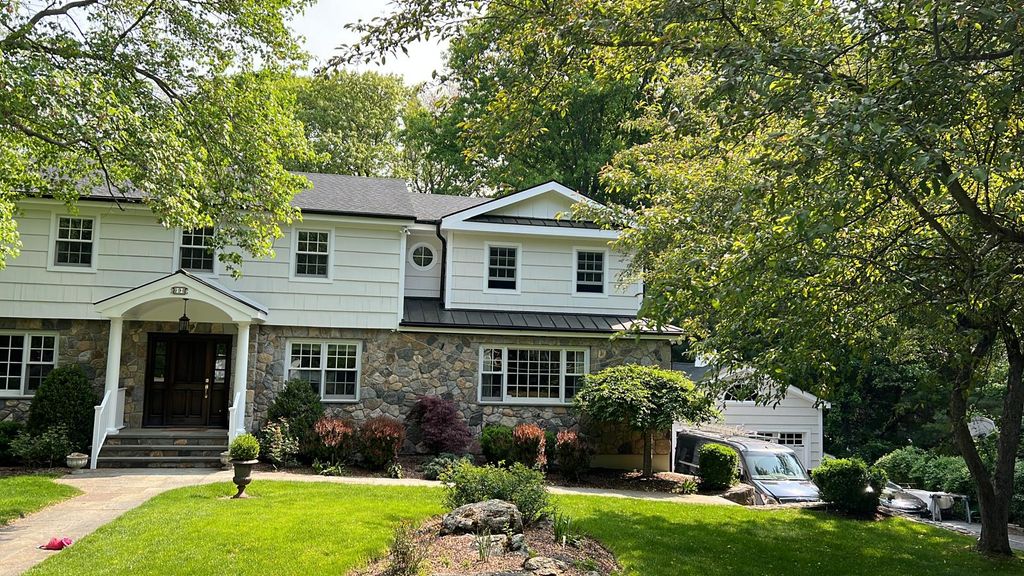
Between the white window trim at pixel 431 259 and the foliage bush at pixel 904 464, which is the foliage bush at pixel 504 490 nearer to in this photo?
the white window trim at pixel 431 259

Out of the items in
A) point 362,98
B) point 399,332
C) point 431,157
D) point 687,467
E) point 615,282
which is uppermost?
point 362,98

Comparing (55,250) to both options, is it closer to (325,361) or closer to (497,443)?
(325,361)

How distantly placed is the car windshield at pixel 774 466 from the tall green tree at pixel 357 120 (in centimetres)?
2104

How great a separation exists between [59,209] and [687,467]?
14609 mm

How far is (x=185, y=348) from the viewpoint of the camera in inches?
616

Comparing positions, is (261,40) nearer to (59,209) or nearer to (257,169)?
(257,169)

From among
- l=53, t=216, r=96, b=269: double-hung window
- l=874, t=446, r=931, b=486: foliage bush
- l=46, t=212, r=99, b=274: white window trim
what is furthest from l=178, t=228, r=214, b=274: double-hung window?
l=874, t=446, r=931, b=486: foliage bush

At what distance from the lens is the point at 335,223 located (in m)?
16.0

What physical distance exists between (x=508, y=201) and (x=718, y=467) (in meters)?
7.51

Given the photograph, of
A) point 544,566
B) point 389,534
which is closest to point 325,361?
point 389,534

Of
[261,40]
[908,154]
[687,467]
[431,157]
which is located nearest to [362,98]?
[431,157]

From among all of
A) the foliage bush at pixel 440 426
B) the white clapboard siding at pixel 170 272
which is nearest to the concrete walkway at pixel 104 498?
the foliage bush at pixel 440 426

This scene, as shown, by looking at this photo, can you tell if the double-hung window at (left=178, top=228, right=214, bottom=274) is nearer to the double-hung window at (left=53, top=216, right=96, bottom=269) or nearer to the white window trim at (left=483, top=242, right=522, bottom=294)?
the double-hung window at (left=53, top=216, right=96, bottom=269)

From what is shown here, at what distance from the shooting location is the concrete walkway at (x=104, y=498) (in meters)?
7.79
